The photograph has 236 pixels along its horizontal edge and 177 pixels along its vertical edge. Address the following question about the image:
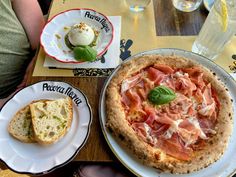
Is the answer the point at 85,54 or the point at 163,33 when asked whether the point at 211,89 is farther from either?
the point at 85,54

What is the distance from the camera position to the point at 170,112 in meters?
0.84

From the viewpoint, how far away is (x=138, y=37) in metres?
1.07

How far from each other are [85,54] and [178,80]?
33cm

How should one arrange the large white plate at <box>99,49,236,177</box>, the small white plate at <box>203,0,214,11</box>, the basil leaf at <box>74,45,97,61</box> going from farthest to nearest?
the small white plate at <box>203,0,214,11</box>
the basil leaf at <box>74,45,97,61</box>
the large white plate at <box>99,49,236,177</box>

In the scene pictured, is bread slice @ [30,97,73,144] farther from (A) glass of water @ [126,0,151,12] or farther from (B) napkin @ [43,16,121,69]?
(A) glass of water @ [126,0,151,12]

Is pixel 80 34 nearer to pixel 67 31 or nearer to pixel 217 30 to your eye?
pixel 67 31

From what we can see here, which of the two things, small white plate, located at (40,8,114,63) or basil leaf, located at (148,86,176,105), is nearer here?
basil leaf, located at (148,86,176,105)

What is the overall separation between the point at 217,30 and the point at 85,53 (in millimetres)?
469

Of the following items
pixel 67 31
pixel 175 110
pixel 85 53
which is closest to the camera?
pixel 175 110

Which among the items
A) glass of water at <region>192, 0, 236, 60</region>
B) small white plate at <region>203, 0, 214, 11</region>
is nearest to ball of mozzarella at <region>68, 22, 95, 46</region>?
glass of water at <region>192, 0, 236, 60</region>

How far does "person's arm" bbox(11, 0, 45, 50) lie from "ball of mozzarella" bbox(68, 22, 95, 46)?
0.26 metres

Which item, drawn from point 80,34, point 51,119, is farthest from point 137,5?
point 51,119

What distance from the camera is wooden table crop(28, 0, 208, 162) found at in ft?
2.61

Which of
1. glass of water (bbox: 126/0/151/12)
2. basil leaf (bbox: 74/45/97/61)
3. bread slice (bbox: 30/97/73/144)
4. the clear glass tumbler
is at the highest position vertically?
the clear glass tumbler
